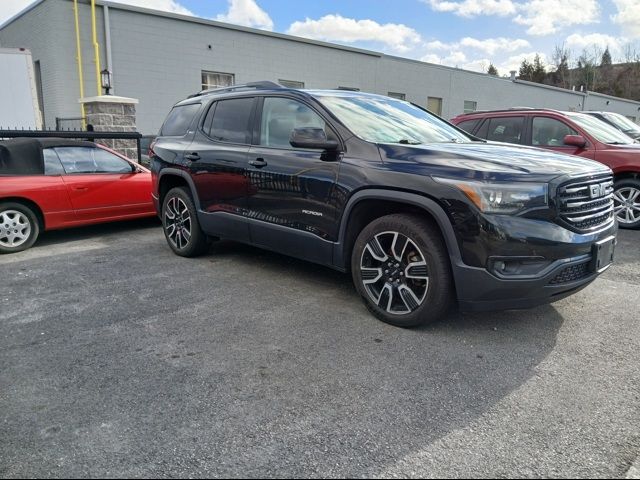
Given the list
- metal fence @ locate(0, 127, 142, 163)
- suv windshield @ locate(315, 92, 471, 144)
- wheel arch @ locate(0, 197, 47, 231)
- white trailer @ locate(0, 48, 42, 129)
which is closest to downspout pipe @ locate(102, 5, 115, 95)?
white trailer @ locate(0, 48, 42, 129)

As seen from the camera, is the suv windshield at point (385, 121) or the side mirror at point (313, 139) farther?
the suv windshield at point (385, 121)

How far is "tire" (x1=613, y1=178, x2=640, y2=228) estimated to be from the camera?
24.1 feet

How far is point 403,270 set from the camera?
371 cm

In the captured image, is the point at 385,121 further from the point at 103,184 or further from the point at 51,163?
the point at 51,163

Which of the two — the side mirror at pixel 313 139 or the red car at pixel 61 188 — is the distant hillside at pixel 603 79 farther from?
the side mirror at pixel 313 139

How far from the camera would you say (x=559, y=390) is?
2883mm

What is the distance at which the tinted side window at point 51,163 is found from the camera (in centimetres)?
652

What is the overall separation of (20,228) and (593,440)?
6.46 meters

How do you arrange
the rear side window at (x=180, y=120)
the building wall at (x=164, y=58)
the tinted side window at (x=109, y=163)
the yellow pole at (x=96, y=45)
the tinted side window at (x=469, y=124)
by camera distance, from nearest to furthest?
the rear side window at (x=180, y=120) < the tinted side window at (x=109, y=163) < the tinted side window at (x=469, y=124) < the yellow pole at (x=96, y=45) < the building wall at (x=164, y=58)

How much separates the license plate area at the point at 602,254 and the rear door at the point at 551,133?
442cm

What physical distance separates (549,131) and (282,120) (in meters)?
5.22

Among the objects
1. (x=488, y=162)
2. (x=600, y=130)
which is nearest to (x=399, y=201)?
(x=488, y=162)

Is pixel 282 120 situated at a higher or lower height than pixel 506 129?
higher

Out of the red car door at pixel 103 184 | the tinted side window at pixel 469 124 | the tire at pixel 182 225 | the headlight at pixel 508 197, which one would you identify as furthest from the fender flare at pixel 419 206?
the tinted side window at pixel 469 124
